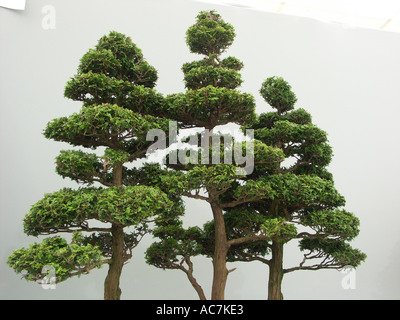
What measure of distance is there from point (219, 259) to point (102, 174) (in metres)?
1.62

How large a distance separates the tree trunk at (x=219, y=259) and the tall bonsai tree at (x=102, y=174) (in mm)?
574

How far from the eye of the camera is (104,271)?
6031 mm

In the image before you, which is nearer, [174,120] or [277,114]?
[174,120]

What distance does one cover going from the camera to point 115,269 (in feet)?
11.5

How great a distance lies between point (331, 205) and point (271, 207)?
0.72 m

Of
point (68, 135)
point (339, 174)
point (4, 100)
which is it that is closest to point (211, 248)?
point (68, 135)

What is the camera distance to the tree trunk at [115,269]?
3479 millimetres

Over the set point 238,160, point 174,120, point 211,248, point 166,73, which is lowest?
point 211,248

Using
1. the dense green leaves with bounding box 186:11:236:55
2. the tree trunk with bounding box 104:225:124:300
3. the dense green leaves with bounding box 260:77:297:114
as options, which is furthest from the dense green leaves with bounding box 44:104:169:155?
the dense green leaves with bounding box 260:77:297:114

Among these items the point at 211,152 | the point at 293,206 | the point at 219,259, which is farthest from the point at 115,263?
the point at 293,206

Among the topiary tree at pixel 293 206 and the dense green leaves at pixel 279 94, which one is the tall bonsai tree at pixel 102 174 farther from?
the dense green leaves at pixel 279 94
